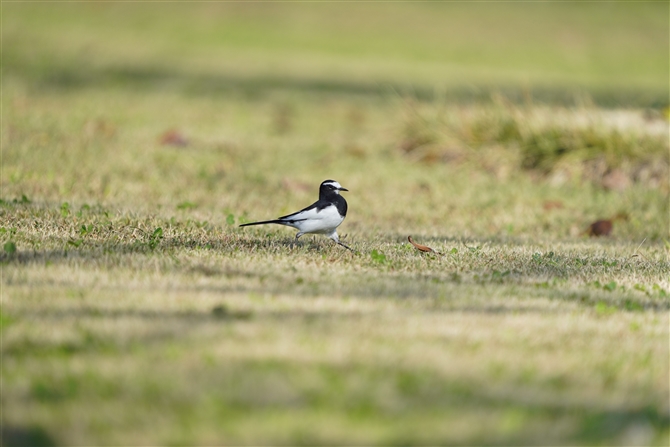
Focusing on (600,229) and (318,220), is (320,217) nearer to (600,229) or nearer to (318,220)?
(318,220)

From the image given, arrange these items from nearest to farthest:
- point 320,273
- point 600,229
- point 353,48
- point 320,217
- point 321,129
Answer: point 320,273
point 320,217
point 600,229
point 321,129
point 353,48

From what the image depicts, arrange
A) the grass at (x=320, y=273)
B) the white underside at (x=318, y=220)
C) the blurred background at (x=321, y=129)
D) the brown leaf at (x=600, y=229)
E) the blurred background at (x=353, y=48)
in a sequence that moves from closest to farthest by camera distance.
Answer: the grass at (x=320, y=273), the white underside at (x=318, y=220), the brown leaf at (x=600, y=229), the blurred background at (x=321, y=129), the blurred background at (x=353, y=48)

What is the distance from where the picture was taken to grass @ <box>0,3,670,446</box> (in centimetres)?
294

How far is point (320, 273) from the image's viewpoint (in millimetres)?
4633

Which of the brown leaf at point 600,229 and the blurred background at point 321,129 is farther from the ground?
the blurred background at point 321,129

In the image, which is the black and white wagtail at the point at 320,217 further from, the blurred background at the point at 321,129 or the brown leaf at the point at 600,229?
the brown leaf at the point at 600,229

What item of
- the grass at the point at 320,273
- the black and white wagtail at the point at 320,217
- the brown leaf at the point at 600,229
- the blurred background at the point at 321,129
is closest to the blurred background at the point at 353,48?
the blurred background at the point at 321,129

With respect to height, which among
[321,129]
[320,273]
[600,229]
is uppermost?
[321,129]

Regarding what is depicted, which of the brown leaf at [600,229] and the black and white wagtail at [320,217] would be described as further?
the brown leaf at [600,229]

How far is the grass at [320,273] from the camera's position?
2.94m

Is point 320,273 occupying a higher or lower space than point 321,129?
lower

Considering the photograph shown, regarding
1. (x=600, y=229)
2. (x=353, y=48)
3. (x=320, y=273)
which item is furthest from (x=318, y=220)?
(x=353, y=48)

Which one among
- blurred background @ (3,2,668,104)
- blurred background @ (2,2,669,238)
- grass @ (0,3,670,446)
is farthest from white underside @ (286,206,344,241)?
blurred background @ (3,2,668,104)

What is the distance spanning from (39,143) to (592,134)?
217 inches
